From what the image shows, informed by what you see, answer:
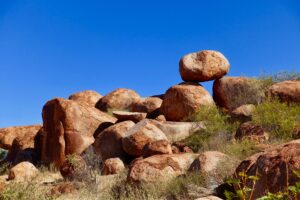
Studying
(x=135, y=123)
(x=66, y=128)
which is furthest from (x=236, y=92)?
(x=66, y=128)

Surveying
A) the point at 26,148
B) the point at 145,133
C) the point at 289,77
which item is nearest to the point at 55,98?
the point at 26,148

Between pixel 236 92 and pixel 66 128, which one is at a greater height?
pixel 236 92

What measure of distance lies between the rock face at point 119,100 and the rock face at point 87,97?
4.51 feet

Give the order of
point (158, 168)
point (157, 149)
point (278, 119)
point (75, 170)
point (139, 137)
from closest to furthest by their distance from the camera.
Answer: point (158, 168) < point (157, 149) < point (278, 119) < point (75, 170) < point (139, 137)

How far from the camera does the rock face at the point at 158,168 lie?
38.3 ft

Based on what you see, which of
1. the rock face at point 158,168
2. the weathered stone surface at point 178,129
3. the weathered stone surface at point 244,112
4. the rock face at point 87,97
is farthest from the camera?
the rock face at point 87,97

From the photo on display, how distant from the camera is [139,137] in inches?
690

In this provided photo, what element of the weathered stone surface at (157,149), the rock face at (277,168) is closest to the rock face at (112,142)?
the weathered stone surface at (157,149)

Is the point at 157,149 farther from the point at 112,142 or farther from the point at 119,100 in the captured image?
the point at 119,100

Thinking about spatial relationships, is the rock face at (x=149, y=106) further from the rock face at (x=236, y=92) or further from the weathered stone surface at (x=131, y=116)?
the rock face at (x=236, y=92)

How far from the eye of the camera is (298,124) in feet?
48.8

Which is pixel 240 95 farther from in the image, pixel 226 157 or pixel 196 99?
pixel 226 157

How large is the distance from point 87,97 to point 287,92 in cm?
1323

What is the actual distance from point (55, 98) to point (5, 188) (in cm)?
1415
